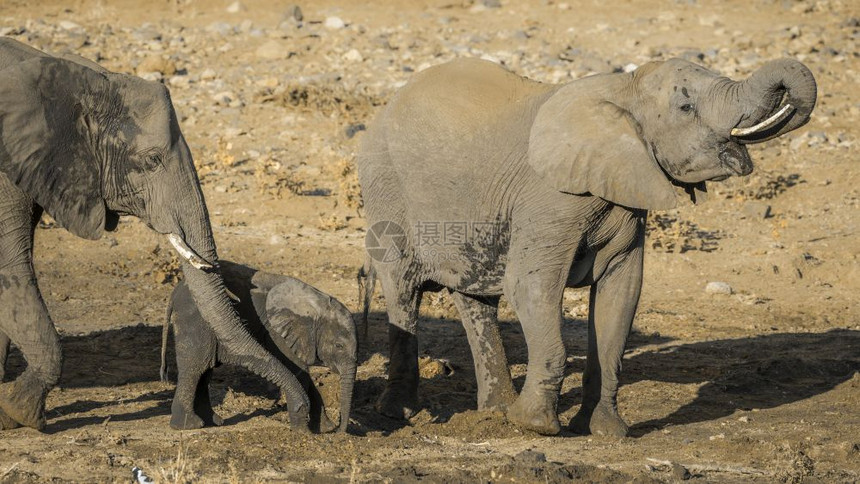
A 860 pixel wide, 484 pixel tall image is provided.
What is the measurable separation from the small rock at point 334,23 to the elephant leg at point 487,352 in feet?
31.6

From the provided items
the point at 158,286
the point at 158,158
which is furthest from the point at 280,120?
the point at 158,158

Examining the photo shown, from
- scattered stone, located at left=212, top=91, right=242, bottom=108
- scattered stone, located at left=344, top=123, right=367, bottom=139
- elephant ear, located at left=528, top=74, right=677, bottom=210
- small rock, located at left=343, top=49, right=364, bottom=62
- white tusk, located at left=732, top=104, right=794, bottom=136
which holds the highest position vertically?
white tusk, located at left=732, top=104, right=794, bottom=136

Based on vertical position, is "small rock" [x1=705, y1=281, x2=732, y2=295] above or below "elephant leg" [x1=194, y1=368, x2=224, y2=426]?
below

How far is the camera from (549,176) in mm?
7496

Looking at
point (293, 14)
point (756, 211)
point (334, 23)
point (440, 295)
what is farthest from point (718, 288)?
point (293, 14)

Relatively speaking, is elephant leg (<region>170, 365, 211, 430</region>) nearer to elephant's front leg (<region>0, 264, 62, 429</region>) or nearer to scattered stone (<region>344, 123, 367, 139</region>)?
elephant's front leg (<region>0, 264, 62, 429</region>)

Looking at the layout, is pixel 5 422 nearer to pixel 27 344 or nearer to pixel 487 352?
pixel 27 344

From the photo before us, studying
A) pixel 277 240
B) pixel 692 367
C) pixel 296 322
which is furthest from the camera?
pixel 277 240

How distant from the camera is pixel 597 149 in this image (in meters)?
7.36

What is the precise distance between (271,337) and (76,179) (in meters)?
1.66

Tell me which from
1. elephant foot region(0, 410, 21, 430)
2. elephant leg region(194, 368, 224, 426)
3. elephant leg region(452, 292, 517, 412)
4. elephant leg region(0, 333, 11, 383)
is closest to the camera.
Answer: elephant foot region(0, 410, 21, 430)

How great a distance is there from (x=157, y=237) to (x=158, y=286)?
131cm

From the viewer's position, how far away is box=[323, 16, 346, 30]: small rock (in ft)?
58.6

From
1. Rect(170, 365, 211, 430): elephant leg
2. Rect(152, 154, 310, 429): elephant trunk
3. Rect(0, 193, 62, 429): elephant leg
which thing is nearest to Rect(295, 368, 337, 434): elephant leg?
Rect(152, 154, 310, 429): elephant trunk
